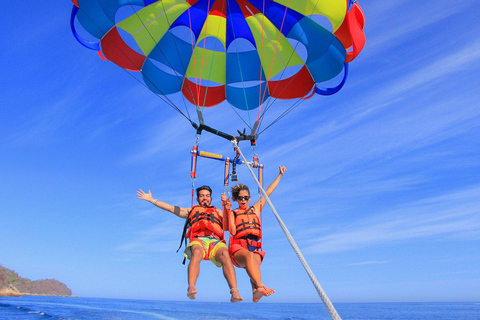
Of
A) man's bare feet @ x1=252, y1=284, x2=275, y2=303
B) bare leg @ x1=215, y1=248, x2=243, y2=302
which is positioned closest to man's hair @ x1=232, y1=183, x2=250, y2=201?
bare leg @ x1=215, y1=248, x2=243, y2=302

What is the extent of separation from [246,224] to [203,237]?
26.1 inches

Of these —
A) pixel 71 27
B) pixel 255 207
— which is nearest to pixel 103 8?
pixel 71 27

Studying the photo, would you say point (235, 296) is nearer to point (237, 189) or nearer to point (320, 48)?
point (237, 189)

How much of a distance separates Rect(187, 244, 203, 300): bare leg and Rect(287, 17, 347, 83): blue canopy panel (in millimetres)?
4763

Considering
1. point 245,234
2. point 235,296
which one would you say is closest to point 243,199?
point 245,234

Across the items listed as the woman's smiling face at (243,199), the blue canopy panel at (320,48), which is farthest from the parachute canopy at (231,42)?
the woman's smiling face at (243,199)

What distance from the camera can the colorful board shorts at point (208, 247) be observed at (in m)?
5.07

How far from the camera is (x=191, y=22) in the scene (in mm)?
8125

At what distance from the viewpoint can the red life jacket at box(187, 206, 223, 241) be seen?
209 inches

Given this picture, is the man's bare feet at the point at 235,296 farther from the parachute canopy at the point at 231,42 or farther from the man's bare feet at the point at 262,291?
the parachute canopy at the point at 231,42

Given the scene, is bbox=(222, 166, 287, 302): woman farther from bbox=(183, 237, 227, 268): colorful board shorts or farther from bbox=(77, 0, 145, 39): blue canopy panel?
bbox=(77, 0, 145, 39): blue canopy panel

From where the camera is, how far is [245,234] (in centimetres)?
509

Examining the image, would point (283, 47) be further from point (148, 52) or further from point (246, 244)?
point (246, 244)

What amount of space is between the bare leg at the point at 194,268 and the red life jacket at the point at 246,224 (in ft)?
1.80
